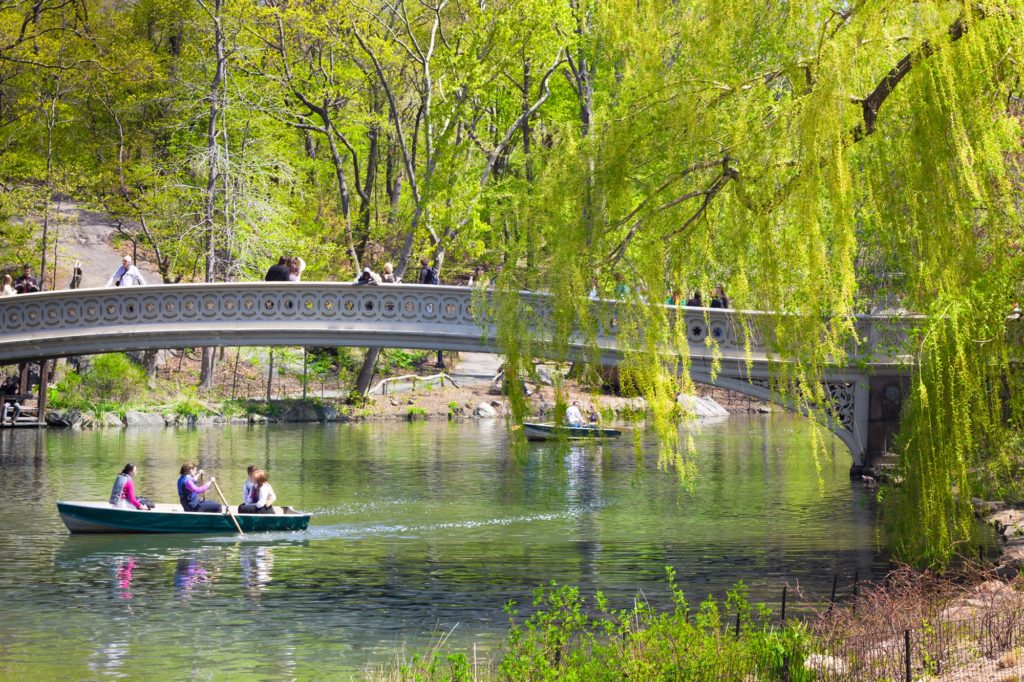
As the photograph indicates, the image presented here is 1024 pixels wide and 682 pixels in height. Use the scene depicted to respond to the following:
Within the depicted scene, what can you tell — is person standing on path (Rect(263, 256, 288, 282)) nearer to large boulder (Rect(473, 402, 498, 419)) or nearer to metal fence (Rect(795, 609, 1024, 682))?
metal fence (Rect(795, 609, 1024, 682))

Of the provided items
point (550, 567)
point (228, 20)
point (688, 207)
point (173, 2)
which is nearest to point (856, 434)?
point (550, 567)

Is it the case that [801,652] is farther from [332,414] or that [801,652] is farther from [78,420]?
[332,414]

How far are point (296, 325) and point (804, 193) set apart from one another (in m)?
17.6

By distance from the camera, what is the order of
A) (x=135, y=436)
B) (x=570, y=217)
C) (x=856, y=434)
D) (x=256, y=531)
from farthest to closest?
(x=135, y=436) < (x=856, y=434) < (x=256, y=531) < (x=570, y=217)

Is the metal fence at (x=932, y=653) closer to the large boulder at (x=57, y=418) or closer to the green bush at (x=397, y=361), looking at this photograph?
the large boulder at (x=57, y=418)

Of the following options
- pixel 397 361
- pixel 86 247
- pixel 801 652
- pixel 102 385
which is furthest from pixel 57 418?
pixel 801 652

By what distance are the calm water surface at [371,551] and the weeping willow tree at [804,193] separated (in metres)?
1.45

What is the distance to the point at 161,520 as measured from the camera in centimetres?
2338

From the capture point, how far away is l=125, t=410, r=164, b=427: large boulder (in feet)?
143

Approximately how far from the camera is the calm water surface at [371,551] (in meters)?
14.8

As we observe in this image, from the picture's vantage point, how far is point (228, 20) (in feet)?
145

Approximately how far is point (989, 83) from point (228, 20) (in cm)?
3643

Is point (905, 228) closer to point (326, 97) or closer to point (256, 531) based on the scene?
point (256, 531)

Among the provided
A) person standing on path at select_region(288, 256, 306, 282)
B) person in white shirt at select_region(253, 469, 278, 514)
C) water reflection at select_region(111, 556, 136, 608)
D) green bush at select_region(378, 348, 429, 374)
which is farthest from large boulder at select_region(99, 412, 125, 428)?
water reflection at select_region(111, 556, 136, 608)
